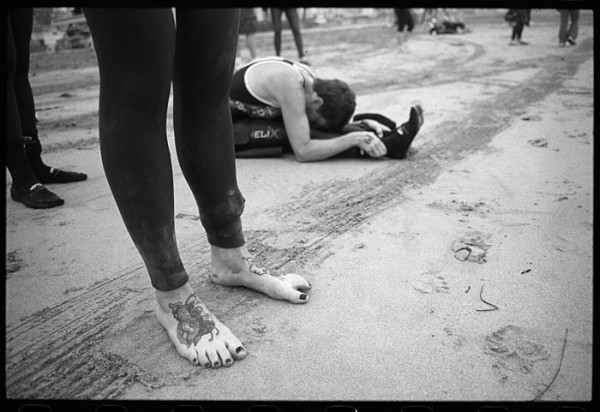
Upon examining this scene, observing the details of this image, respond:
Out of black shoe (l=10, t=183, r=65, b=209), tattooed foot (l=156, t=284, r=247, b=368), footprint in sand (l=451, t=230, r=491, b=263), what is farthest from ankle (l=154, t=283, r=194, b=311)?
black shoe (l=10, t=183, r=65, b=209)

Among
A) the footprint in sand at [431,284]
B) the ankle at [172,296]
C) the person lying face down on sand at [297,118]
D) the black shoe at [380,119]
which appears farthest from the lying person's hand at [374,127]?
the ankle at [172,296]

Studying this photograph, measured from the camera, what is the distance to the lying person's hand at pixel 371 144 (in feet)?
9.41

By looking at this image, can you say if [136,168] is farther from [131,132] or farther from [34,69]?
[34,69]

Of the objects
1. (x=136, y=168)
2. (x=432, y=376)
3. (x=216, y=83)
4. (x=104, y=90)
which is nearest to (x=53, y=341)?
(x=136, y=168)

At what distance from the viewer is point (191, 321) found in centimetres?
133

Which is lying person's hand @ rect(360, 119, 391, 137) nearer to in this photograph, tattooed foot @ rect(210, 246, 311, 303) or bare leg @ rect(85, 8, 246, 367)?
tattooed foot @ rect(210, 246, 311, 303)

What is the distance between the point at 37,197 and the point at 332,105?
1.64 m

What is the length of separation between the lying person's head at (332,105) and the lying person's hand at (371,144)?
175 mm

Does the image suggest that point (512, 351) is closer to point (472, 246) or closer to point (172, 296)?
point (472, 246)

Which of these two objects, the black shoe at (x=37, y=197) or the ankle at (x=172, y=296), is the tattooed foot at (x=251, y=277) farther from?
the black shoe at (x=37, y=197)

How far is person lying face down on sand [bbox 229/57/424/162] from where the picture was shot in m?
2.82

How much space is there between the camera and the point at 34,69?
20.1 feet

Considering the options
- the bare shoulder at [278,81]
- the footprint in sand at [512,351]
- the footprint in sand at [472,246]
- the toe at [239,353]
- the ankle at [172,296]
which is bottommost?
the footprint in sand at [472,246]
